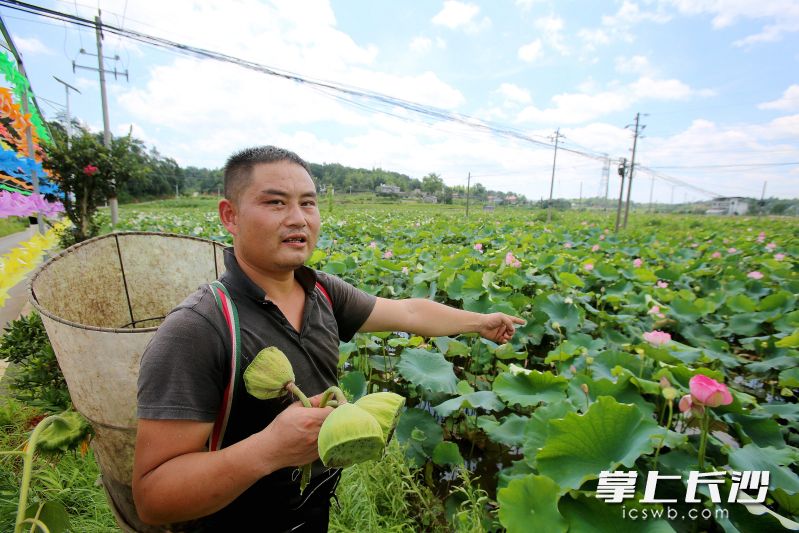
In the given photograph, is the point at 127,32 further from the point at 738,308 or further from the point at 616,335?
the point at 738,308

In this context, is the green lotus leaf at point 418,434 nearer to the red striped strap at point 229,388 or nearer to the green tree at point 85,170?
the red striped strap at point 229,388

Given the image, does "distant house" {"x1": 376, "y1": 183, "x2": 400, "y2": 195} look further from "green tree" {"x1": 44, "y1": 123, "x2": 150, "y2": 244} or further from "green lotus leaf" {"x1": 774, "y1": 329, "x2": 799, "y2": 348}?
"green lotus leaf" {"x1": 774, "y1": 329, "x2": 799, "y2": 348}

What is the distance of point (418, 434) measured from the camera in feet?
6.81

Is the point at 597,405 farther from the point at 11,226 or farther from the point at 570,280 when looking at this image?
the point at 11,226

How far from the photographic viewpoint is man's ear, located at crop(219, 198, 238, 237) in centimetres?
117

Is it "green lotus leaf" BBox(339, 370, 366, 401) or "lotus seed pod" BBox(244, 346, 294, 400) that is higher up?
"lotus seed pod" BBox(244, 346, 294, 400)

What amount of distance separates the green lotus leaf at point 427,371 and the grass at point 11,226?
620 inches

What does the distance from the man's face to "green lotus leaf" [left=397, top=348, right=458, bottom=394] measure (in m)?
1.20

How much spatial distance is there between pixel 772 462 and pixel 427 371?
1.47 metres

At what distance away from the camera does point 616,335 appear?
3.21m

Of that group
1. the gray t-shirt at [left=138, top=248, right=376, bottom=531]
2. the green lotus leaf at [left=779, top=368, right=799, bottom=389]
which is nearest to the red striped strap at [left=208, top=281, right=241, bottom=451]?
the gray t-shirt at [left=138, top=248, right=376, bottom=531]

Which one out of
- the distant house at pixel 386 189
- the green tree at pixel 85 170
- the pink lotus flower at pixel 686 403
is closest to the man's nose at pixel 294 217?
the pink lotus flower at pixel 686 403

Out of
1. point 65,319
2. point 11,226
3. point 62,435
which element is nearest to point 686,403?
point 62,435

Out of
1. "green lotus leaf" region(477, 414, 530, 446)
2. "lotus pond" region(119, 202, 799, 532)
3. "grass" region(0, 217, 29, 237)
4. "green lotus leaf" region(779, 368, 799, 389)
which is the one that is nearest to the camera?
"lotus pond" region(119, 202, 799, 532)
